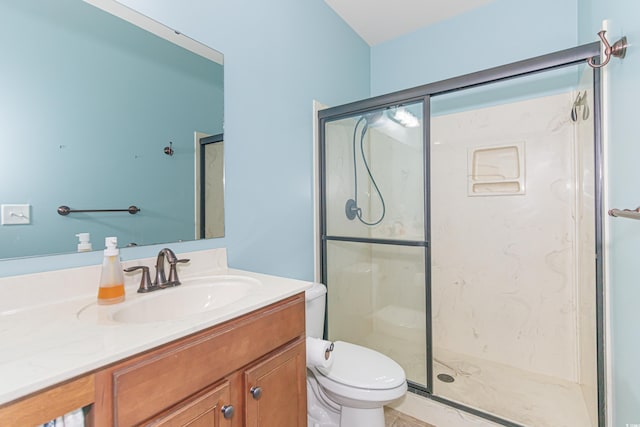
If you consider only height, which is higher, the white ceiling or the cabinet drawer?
the white ceiling

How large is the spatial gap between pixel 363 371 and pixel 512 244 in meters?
1.49

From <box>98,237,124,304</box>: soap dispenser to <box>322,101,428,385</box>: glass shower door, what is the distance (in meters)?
1.30

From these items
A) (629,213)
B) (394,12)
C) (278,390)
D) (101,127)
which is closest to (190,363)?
(278,390)

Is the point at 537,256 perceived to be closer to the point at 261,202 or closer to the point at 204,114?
the point at 261,202

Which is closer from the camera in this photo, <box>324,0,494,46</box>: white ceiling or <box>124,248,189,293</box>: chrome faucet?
<box>124,248,189,293</box>: chrome faucet

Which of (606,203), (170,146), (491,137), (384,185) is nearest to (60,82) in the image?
(170,146)

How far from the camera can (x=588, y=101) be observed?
158cm

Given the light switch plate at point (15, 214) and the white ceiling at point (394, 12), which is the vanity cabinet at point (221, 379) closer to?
the light switch plate at point (15, 214)

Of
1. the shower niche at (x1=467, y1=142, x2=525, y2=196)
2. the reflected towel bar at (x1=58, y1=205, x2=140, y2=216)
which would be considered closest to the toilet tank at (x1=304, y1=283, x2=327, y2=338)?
the reflected towel bar at (x1=58, y1=205, x2=140, y2=216)

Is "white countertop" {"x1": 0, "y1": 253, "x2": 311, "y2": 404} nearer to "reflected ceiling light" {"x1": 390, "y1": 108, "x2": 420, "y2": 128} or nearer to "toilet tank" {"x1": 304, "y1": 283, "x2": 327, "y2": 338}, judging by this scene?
"toilet tank" {"x1": 304, "y1": 283, "x2": 327, "y2": 338}

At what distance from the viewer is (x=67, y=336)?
70 centimetres

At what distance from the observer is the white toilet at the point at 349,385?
1342 mm

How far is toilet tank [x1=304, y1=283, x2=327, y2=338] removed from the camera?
1.60m

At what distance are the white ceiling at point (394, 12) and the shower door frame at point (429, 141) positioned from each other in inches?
32.1
